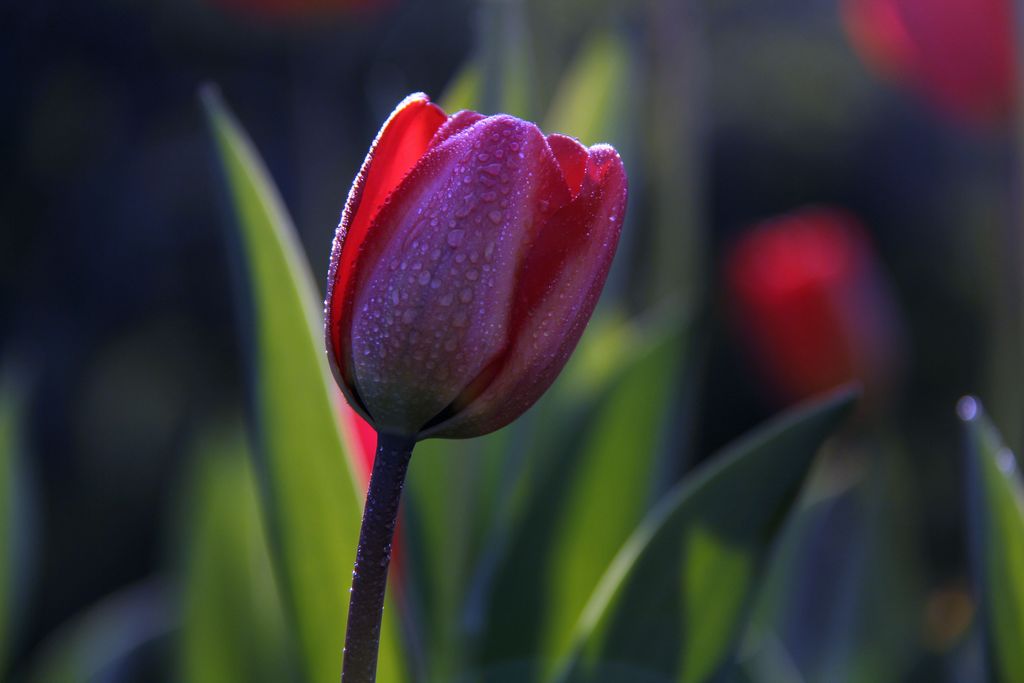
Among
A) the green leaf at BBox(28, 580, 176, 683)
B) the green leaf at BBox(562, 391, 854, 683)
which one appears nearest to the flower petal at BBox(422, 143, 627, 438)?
the green leaf at BBox(562, 391, 854, 683)

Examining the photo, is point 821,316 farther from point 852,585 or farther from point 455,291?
point 455,291

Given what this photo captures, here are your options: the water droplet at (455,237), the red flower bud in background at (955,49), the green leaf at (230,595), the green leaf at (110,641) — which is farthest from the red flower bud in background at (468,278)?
the red flower bud in background at (955,49)

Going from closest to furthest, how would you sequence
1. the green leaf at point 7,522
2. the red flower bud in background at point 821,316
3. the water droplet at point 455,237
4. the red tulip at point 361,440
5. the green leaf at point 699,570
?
the water droplet at point 455,237 → the green leaf at point 699,570 → the red tulip at point 361,440 → the green leaf at point 7,522 → the red flower bud in background at point 821,316

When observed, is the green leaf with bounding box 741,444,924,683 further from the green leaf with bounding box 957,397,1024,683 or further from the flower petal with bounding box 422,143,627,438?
the flower petal with bounding box 422,143,627,438

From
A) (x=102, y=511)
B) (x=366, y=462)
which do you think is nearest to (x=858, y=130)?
(x=102, y=511)

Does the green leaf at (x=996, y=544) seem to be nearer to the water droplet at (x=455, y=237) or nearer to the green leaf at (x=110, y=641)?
the water droplet at (x=455, y=237)

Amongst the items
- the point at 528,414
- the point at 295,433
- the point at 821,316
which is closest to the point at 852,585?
the point at 821,316

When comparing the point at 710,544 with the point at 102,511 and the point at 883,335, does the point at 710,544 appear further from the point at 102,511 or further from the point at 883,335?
the point at 102,511
